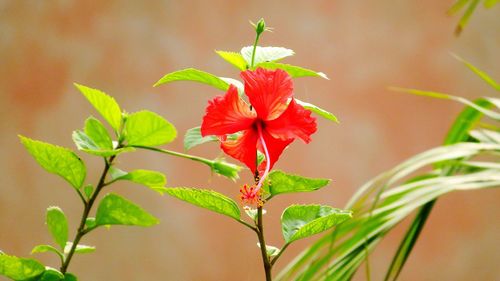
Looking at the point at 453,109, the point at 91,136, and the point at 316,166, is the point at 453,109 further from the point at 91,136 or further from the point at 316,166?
the point at 91,136

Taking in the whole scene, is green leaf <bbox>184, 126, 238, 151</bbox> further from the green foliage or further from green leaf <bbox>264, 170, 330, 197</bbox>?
the green foliage

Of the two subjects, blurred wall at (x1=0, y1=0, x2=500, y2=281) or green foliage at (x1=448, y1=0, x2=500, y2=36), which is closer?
green foliage at (x1=448, y1=0, x2=500, y2=36)

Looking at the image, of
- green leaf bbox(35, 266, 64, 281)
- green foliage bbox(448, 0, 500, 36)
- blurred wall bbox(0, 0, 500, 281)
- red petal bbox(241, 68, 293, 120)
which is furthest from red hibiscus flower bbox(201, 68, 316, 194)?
blurred wall bbox(0, 0, 500, 281)

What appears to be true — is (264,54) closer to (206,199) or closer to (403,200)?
(206,199)

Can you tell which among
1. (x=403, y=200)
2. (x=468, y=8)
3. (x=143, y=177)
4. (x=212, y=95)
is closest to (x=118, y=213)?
(x=143, y=177)

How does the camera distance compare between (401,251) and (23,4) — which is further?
(23,4)

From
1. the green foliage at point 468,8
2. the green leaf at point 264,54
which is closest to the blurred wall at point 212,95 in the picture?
the green foliage at point 468,8

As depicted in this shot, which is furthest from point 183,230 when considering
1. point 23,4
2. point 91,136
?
point 91,136
